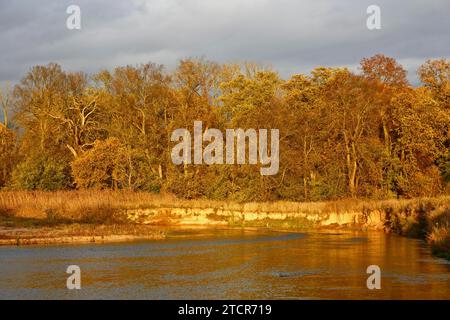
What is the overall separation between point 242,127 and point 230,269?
34127 mm

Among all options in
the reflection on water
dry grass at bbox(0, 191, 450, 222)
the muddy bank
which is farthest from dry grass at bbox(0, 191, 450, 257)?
the reflection on water

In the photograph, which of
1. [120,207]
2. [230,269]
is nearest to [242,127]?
[120,207]

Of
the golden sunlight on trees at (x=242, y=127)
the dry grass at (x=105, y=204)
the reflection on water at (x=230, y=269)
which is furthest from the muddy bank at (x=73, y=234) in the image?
the golden sunlight on trees at (x=242, y=127)

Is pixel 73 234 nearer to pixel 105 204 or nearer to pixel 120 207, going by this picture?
pixel 105 204

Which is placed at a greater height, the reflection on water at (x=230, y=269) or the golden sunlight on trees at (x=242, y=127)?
the golden sunlight on trees at (x=242, y=127)

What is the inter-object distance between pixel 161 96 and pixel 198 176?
9.69m

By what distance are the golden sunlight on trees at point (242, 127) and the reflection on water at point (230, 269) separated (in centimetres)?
2032

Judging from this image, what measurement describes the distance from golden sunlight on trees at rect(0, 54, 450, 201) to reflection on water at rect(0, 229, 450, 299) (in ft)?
66.7

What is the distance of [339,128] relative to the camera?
57969 millimetres

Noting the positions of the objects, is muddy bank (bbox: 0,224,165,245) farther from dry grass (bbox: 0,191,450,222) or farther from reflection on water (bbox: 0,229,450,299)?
dry grass (bbox: 0,191,450,222)

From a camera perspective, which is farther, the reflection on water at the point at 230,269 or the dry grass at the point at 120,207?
the dry grass at the point at 120,207

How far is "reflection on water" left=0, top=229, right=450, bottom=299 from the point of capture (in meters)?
21.3

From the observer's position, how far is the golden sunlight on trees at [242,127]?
5631cm

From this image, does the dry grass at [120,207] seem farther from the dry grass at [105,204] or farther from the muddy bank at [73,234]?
the muddy bank at [73,234]
